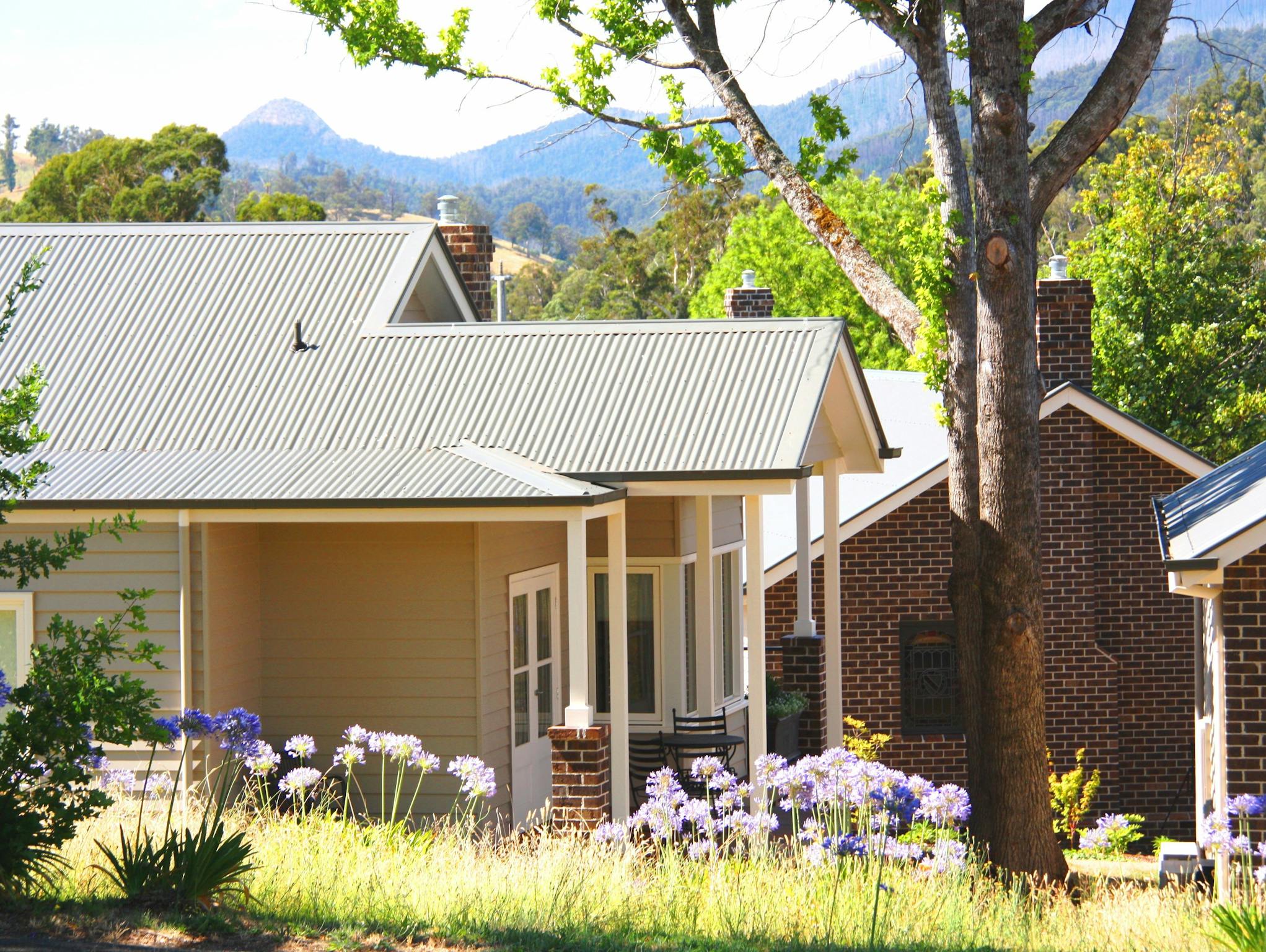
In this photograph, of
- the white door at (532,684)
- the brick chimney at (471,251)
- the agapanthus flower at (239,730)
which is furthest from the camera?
the brick chimney at (471,251)

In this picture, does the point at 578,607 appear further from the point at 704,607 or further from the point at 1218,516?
the point at 1218,516

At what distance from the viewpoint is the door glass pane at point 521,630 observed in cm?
1266

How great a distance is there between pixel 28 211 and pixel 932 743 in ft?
170

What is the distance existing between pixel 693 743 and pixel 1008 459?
13.8 feet

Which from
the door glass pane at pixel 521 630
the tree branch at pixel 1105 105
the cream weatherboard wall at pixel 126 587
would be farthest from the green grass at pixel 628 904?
the tree branch at pixel 1105 105

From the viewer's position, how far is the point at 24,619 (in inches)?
446

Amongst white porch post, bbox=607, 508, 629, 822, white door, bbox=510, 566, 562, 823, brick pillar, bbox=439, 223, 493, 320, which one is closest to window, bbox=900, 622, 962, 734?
white door, bbox=510, 566, 562, 823

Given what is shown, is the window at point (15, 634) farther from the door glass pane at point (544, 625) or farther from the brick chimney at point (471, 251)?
the brick chimney at point (471, 251)

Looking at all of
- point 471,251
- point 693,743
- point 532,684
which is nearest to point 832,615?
point 693,743

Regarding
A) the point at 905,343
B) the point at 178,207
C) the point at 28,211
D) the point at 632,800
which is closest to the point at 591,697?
the point at 632,800

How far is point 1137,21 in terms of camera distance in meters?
11.7

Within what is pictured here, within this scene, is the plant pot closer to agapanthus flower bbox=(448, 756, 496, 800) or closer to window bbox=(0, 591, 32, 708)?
agapanthus flower bbox=(448, 756, 496, 800)

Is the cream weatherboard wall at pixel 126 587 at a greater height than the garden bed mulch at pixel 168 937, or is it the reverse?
the cream weatherboard wall at pixel 126 587

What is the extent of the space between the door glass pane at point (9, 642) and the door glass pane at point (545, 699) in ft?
13.9
